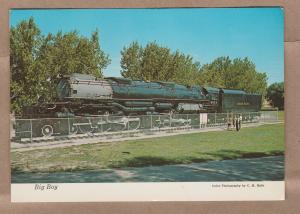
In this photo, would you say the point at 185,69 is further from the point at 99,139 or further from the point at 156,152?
the point at 99,139

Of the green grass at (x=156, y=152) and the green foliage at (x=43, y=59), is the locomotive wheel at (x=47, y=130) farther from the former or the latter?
the green foliage at (x=43, y=59)

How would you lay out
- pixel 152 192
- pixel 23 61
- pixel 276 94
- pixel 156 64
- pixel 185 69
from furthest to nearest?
pixel 156 64 < pixel 185 69 < pixel 276 94 < pixel 23 61 < pixel 152 192

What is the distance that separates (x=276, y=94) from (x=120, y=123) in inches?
106

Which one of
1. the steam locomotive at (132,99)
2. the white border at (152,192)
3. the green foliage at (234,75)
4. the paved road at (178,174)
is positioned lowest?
the white border at (152,192)

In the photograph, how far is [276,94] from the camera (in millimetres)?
8453

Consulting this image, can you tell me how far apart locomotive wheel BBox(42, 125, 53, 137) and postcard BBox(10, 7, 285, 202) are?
0.06ft

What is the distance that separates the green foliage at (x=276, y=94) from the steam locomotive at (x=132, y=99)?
50 cm

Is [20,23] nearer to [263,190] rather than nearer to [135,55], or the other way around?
[135,55]

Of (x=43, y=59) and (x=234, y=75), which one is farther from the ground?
(x=43, y=59)

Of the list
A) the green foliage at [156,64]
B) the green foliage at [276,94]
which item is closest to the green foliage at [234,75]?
the green foliage at [276,94]

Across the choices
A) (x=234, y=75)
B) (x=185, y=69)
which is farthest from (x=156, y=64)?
(x=234, y=75)

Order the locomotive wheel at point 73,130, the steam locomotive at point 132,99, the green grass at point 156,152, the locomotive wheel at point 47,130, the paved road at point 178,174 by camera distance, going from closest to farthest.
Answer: the paved road at point 178,174 < the green grass at point 156,152 < the locomotive wheel at point 47,130 < the locomotive wheel at point 73,130 < the steam locomotive at point 132,99

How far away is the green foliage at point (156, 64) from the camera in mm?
8547

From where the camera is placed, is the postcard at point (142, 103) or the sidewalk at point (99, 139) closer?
the postcard at point (142, 103)
